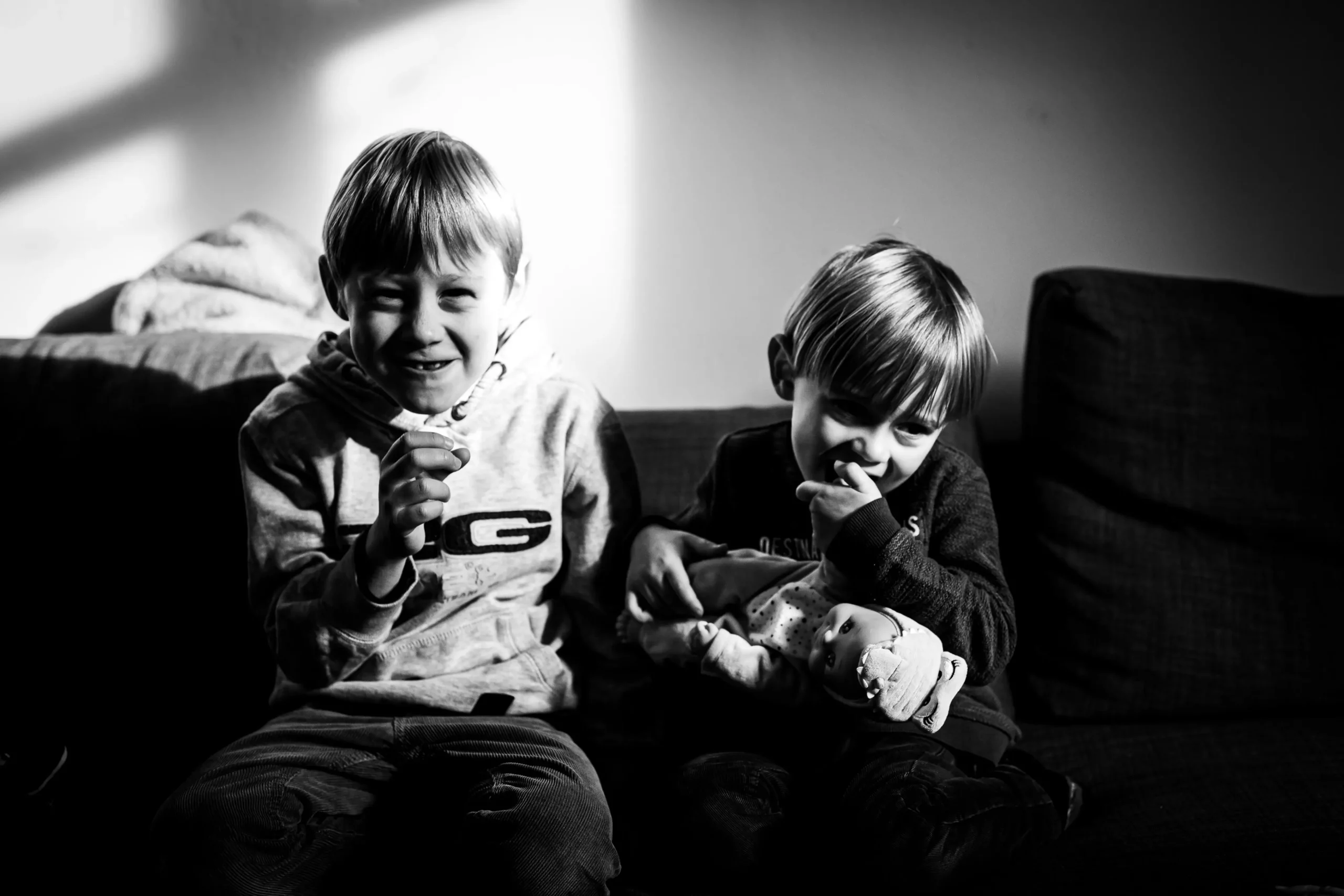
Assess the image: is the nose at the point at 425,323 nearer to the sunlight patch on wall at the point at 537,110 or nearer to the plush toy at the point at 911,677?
the plush toy at the point at 911,677

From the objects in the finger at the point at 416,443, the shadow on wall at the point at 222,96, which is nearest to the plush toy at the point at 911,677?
the finger at the point at 416,443

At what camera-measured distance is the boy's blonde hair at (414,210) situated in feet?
3.55

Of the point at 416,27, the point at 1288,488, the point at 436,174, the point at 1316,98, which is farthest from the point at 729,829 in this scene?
the point at 1316,98

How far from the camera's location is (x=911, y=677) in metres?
1.02

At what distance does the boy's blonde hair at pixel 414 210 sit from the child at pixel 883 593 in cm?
34

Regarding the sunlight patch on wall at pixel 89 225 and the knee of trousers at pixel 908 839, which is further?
the sunlight patch on wall at pixel 89 225

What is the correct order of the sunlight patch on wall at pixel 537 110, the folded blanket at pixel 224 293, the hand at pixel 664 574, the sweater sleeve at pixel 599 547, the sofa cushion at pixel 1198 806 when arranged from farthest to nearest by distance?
the sunlight patch on wall at pixel 537 110 → the folded blanket at pixel 224 293 → the sweater sleeve at pixel 599 547 → the hand at pixel 664 574 → the sofa cushion at pixel 1198 806

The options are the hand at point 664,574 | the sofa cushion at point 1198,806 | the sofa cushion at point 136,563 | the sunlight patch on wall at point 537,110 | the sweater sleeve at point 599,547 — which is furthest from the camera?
the sunlight patch on wall at point 537,110

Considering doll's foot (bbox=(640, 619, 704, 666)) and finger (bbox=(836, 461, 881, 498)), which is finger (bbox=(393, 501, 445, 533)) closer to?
doll's foot (bbox=(640, 619, 704, 666))

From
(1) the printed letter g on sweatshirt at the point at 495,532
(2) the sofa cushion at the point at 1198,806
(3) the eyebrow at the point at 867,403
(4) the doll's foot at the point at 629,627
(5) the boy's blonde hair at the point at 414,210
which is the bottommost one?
(2) the sofa cushion at the point at 1198,806

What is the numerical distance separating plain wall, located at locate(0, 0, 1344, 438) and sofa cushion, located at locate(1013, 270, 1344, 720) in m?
0.28

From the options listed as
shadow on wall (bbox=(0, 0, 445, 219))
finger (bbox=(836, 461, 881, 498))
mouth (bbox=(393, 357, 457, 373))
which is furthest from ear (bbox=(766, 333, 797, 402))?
shadow on wall (bbox=(0, 0, 445, 219))

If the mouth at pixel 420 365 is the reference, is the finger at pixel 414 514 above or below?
below

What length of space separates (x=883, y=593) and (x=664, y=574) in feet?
0.78
